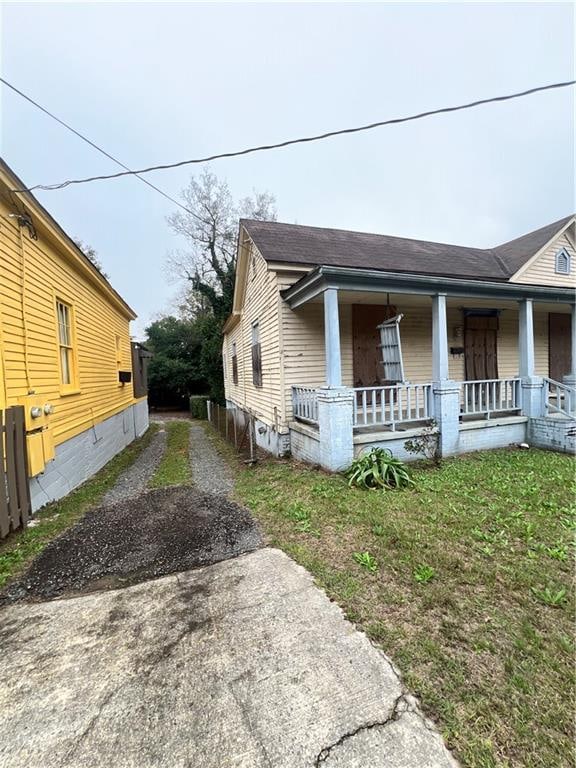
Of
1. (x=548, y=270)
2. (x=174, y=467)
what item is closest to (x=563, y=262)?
(x=548, y=270)

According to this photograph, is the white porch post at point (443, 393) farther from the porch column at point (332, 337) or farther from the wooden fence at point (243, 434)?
the wooden fence at point (243, 434)

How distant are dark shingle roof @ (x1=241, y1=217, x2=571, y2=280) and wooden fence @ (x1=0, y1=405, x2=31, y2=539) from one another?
5129mm

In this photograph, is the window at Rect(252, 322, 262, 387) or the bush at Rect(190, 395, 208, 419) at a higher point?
the window at Rect(252, 322, 262, 387)

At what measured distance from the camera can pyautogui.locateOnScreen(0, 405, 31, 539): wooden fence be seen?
149 inches

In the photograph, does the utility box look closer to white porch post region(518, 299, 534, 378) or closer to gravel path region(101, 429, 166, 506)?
gravel path region(101, 429, 166, 506)

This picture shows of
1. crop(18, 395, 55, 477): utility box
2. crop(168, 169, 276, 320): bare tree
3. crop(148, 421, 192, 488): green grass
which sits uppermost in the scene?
crop(168, 169, 276, 320): bare tree

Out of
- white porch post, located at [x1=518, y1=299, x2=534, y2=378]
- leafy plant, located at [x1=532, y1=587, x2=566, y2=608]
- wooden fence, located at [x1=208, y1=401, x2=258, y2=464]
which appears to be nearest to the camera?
leafy plant, located at [x1=532, y1=587, x2=566, y2=608]

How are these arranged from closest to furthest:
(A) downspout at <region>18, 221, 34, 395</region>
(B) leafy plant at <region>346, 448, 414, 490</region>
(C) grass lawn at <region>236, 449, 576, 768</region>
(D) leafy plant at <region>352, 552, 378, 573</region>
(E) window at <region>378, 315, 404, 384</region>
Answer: (C) grass lawn at <region>236, 449, 576, 768</region>
(D) leafy plant at <region>352, 552, 378, 573</region>
(A) downspout at <region>18, 221, 34, 395</region>
(B) leafy plant at <region>346, 448, 414, 490</region>
(E) window at <region>378, 315, 404, 384</region>

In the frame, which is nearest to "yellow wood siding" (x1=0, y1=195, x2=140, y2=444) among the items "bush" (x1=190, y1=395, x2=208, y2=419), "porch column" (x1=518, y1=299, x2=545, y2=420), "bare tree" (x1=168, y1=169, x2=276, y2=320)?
"porch column" (x1=518, y1=299, x2=545, y2=420)

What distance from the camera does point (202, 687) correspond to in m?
1.90

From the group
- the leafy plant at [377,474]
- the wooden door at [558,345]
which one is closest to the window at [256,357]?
the leafy plant at [377,474]

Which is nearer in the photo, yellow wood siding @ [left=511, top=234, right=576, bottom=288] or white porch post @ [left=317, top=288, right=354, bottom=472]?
white porch post @ [left=317, top=288, right=354, bottom=472]

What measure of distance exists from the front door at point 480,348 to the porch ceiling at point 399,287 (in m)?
1.37

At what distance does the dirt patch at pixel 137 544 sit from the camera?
3.12 meters
